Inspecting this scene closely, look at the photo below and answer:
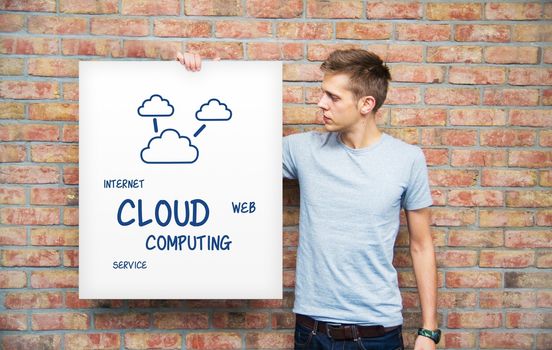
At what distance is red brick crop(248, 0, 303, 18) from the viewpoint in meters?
2.37

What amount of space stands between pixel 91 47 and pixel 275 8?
2.59ft

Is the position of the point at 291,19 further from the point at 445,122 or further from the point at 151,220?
the point at 151,220

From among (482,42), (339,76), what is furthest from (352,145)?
(482,42)

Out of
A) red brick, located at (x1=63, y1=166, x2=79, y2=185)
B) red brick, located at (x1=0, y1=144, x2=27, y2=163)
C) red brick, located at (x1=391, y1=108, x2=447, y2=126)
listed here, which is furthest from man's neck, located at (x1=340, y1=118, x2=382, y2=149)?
red brick, located at (x1=0, y1=144, x2=27, y2=163)

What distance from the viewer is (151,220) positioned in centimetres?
213

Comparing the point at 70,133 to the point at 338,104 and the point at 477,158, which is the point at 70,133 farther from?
the point at 477,158

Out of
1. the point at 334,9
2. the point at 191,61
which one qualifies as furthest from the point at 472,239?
the point at 191,61

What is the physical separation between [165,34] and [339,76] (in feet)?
2.60

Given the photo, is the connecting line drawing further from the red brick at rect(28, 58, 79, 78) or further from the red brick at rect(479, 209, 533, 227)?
the red brick at rect(479, 209, 533, 227)

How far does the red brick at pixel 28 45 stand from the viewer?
2361 mm

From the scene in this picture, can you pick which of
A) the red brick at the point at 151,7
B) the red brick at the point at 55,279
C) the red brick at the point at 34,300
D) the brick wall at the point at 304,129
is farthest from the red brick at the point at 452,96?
the red brick at the point at 34,300

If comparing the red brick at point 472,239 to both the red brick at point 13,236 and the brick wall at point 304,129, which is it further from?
the red brick at point 13,236

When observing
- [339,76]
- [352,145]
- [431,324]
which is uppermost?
[339,76]

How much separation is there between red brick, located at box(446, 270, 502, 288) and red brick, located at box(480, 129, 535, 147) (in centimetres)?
56
